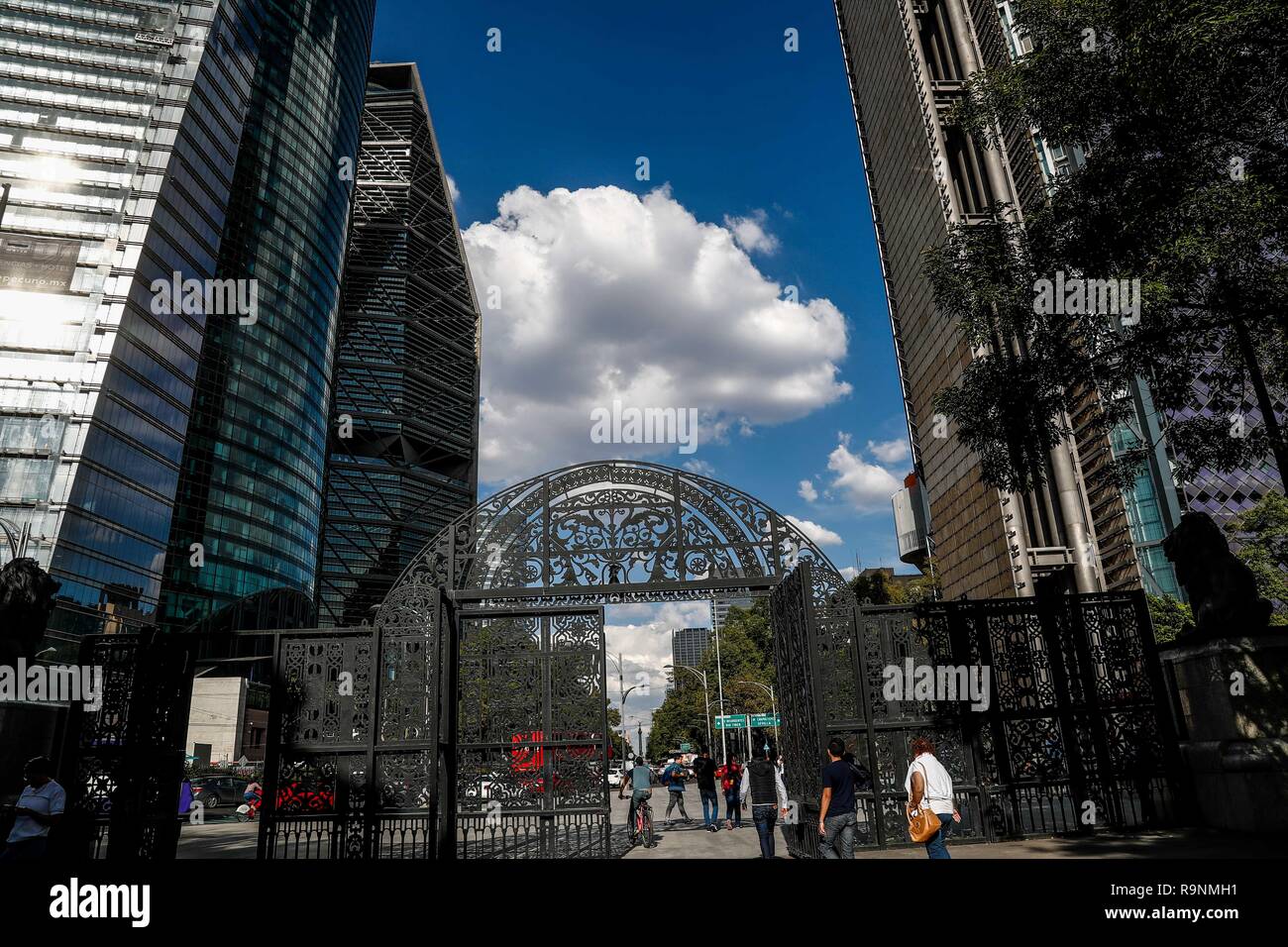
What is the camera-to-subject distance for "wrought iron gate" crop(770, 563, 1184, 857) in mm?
9531

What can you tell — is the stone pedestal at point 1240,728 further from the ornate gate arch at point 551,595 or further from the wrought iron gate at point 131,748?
the wrought iron gate at point 131,748

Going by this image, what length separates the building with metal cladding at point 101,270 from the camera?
144ft

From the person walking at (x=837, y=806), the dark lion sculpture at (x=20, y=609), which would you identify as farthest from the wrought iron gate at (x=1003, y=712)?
the dark lion sculpture at (x=20, y=609)

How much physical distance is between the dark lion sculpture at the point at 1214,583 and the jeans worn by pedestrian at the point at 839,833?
15.3ft

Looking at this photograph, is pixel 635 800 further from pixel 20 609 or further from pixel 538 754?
pixel 20 609

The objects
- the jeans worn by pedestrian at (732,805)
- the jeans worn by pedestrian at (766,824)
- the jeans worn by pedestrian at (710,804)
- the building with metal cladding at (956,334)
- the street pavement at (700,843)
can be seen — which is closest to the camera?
the jeans worn by pedestrian at (766,824)

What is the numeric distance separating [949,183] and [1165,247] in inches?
1575

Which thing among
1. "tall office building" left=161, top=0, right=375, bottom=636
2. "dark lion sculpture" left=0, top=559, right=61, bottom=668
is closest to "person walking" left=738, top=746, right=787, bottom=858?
"dark lion sculpture" left=0, top=559, right=61, bottom=668

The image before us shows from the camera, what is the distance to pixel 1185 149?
28.4 feet

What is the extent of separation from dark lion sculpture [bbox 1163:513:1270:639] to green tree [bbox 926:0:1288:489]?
1.39 m

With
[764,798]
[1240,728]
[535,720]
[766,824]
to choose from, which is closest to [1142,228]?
[1240,728]

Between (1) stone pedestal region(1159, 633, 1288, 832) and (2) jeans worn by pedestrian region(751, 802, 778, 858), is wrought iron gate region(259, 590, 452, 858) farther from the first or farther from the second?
(1) stone pedestal region(1159, 633, 1288, 832)
